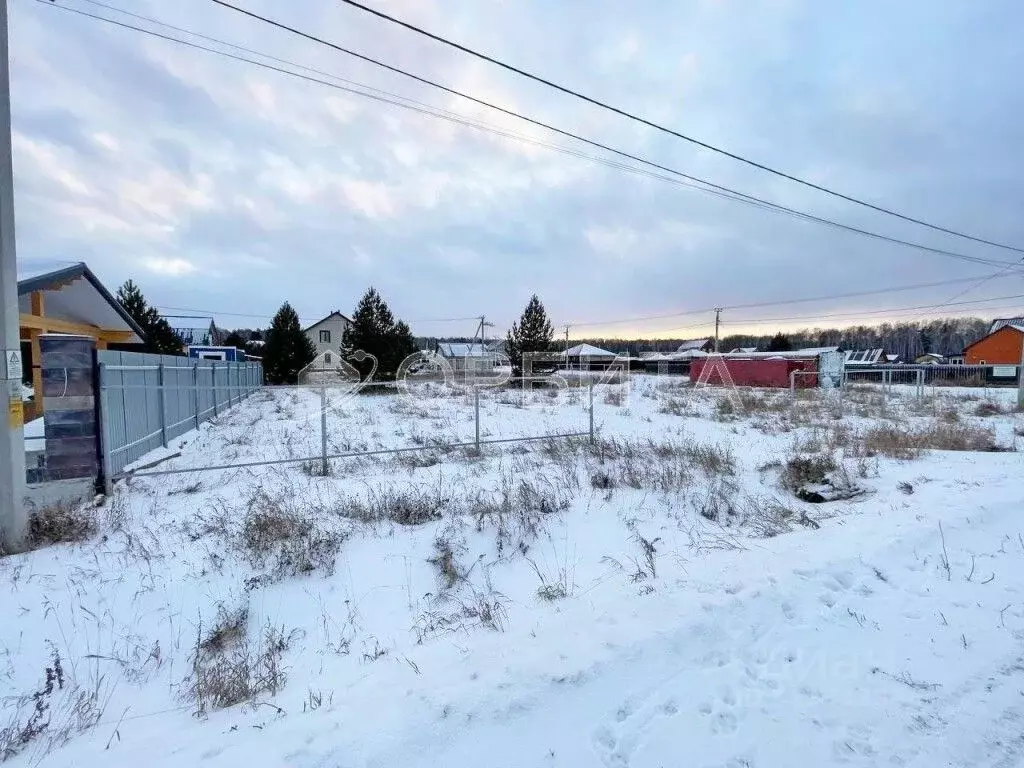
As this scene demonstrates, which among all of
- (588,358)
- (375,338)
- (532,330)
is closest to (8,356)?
(375,338)

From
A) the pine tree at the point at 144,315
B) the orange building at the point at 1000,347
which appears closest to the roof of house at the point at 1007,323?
the orange building at the point at 1000,347

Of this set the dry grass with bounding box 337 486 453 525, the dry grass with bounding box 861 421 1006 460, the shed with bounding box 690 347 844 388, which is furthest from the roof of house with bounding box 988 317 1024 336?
the dry grass with bounding box 337 486 453 525

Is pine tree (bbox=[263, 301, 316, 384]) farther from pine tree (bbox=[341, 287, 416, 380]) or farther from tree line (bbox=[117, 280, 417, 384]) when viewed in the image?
pine tree (bbox=[341, 287, 416, 380])

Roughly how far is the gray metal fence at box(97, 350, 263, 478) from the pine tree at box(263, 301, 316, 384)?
712 inches

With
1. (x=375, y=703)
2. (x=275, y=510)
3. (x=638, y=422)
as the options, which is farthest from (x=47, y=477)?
(x=638, y=422)

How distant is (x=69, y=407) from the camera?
5.68 metres

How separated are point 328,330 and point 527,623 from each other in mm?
61477

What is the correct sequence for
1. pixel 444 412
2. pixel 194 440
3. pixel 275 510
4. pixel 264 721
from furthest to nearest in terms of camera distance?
1. pixel 444 412
2. pixel 194 440
3. pixel 275 510
4. pixel 264 721

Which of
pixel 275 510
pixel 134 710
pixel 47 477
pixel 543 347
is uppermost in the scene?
pixel 543 347

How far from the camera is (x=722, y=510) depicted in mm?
5965

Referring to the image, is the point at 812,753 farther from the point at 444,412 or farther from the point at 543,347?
the point at 543,347

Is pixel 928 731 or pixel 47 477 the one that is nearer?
pixel 928 731

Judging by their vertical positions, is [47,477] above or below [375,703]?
above

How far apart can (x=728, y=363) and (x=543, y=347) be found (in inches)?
611
